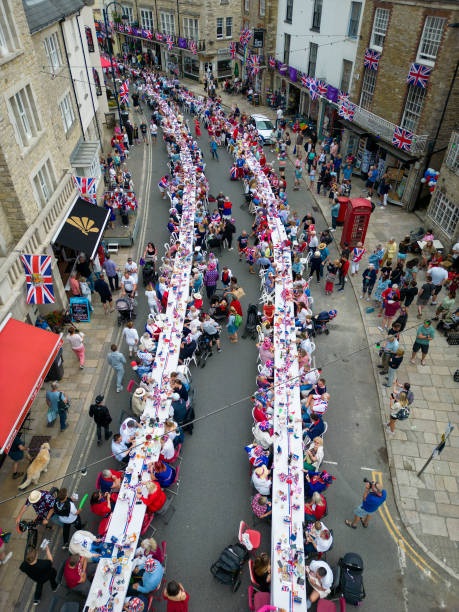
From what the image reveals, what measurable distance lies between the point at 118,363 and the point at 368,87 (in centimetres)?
2300

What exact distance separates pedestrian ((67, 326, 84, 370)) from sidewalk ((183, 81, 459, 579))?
31.5 ft

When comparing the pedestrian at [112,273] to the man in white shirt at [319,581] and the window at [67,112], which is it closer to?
the window at [67,112]

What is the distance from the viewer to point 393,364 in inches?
510

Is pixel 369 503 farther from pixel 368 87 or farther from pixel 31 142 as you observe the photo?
pixel 368 87

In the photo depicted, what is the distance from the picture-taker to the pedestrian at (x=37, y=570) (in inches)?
314

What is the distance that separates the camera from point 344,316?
54.4 feet

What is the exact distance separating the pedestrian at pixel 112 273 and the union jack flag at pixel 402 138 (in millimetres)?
16267

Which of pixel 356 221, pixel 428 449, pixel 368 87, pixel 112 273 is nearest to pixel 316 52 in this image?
pixel 368 87

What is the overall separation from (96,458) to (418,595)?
8.15 meters

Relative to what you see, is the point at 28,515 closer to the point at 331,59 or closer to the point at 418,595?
the point at 418,595

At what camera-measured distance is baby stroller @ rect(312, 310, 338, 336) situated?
602 inches

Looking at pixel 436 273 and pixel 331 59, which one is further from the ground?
pixel 331 59

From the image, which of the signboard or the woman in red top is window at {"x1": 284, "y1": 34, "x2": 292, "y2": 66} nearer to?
the signboard

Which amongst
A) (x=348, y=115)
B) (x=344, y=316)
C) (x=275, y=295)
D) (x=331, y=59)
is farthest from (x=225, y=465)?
(x=331, y=59)
